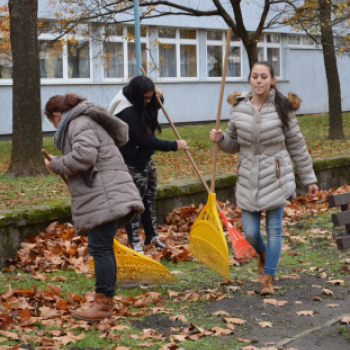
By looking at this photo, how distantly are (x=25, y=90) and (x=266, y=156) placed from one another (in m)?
5.65

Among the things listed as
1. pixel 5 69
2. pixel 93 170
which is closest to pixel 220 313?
pixel 93 170

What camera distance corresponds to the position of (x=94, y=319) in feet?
13.5

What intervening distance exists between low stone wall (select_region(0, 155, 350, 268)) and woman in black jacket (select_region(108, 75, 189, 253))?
862 millimetres

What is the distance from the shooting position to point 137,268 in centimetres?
497

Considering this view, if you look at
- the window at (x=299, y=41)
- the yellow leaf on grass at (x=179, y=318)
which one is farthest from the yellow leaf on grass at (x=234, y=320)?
the window at (x=299, y=41)

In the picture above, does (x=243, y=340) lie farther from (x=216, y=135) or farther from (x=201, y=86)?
(x=201, y=86)

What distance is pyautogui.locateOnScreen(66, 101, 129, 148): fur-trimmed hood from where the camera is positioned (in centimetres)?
429

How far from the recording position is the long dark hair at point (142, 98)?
557cm

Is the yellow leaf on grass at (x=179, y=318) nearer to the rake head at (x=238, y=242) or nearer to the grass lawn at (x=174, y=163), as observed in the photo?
the rake head at (x=238, y=242)

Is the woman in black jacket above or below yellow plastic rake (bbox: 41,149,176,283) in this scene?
above

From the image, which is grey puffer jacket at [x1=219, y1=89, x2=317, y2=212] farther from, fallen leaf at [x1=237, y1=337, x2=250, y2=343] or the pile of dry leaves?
the pile of dry leaves

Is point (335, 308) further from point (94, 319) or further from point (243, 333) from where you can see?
point (94, 319)

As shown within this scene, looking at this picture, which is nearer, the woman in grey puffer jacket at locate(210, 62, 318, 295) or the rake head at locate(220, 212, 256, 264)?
the woman in grey puffer jacket at locate(210, 62, 318, 295)

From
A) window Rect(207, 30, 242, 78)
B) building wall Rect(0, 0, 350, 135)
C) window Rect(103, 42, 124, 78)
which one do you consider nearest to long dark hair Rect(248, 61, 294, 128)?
building wall Rect(0, 0, 350, 135)
